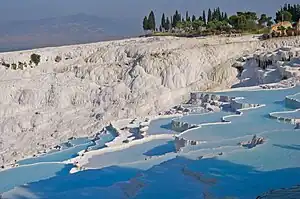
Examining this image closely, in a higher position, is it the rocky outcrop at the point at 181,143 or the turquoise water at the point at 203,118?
the turquoise water at the point at 203,118

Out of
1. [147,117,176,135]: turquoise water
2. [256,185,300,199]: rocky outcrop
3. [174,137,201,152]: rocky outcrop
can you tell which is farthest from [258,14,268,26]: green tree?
[256,185,300,199]: rocky outcrop

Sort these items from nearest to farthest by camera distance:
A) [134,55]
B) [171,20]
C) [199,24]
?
[134,55] < [199,24] < [171,20]

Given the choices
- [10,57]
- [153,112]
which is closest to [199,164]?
[153,112]

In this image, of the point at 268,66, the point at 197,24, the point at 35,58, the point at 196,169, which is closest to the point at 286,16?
the point at 197,24

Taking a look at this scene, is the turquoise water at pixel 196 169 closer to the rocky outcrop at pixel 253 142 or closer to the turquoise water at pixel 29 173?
the turquoise water at pixel 29 173

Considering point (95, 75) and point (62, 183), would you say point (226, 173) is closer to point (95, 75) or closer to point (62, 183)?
point (62, 183)

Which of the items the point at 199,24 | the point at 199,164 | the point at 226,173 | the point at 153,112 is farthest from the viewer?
the point at 199,24

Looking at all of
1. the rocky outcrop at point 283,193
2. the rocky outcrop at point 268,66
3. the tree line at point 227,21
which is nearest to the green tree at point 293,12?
the tree line at point 227,21
